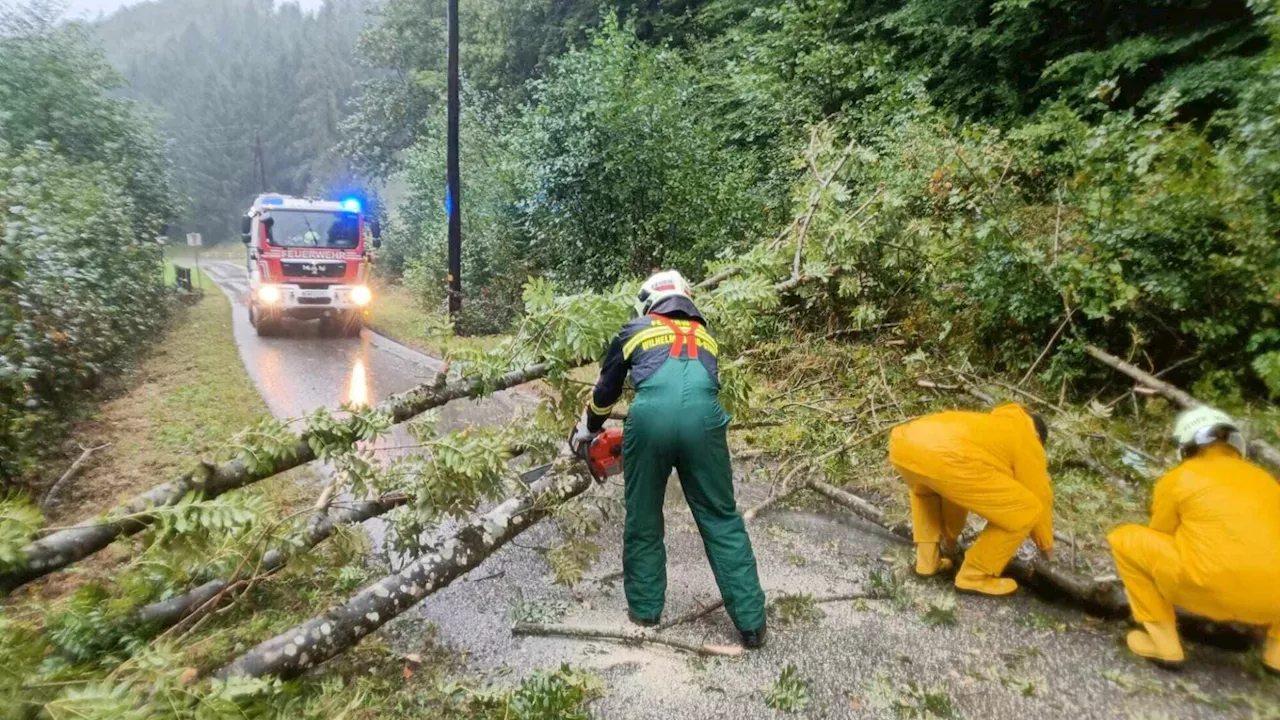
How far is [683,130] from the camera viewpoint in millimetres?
10289

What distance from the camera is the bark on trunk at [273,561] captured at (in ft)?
10.2

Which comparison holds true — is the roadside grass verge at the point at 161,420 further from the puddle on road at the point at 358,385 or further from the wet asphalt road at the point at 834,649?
the wet asphalt road at the point at 834,649

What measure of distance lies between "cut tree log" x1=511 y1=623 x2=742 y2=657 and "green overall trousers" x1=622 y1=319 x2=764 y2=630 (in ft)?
0.49

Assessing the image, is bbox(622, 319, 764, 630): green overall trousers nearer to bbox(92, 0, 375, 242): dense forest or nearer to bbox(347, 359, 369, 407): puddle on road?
bbox(347, 359, 369, 407): puddle on road

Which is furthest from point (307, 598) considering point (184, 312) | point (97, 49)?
point (97, 49)

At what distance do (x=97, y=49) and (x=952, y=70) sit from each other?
21757 millimetres

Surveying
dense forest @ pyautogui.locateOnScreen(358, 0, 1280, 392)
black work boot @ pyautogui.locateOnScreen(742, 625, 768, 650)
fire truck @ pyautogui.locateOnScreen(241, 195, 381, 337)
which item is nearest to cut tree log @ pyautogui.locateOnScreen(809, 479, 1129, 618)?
black work boot @ pyautogui.locateOnScreen(742, 625, 768, 650)

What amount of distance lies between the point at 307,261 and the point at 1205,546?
12.4 metres

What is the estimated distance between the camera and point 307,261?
11.9 metres

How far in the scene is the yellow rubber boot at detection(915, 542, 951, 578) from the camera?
3762 millimetres

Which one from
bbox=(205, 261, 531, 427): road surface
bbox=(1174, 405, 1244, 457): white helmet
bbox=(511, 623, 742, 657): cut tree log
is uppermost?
bbox=(1174, 405, 1244, 457): white helmet

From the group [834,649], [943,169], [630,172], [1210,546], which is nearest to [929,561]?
[834,649]

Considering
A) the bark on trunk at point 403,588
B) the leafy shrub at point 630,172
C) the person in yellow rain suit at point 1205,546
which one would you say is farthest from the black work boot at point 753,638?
the leafy shrub at point 630,172

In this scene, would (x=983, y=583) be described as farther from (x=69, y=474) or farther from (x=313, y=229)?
(x=313, y=229)
